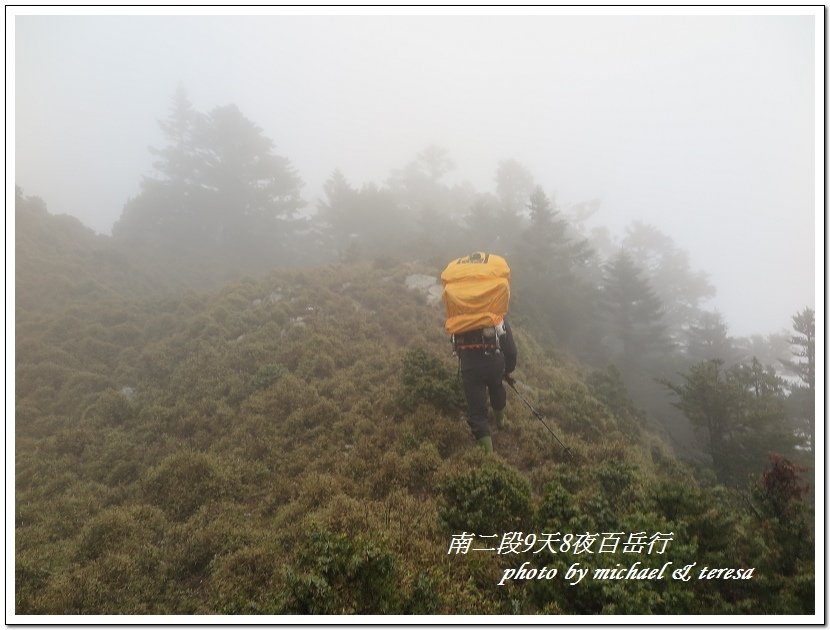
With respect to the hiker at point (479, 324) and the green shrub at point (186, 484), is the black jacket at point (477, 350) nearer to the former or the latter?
the hiker at point (479, 324)

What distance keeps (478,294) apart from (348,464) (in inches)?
119

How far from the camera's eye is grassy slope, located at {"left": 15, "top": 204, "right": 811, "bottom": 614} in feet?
11.0

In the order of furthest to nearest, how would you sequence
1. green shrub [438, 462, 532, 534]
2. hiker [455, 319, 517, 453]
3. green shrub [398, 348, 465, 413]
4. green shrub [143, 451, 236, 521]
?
green shrub [398, 348, 465, 413], hiker [455, 319, 517, 453], green shrub [143, 451, 236, 521], green shrub [438, 462, 532, 534]

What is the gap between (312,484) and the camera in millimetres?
4883

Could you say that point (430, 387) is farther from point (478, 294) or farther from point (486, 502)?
point (486, 502)

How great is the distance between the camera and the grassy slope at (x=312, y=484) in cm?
335

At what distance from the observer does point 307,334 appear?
10.5m

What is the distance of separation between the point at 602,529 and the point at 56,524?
6725mm

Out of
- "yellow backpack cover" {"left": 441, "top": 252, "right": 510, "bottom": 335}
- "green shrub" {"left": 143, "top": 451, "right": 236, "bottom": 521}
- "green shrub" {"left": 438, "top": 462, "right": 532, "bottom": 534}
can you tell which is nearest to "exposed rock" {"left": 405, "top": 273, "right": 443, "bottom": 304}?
"yellow backpack cover" {"left": 441, "top": 252, "right": 510, "bottom": 335}

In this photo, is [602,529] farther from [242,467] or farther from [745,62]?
[745,62]

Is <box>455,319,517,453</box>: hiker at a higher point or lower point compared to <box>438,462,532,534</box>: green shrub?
higher

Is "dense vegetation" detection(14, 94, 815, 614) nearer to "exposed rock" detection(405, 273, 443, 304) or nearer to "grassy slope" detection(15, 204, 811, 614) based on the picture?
"grassy slope" detection(15, 204, 811, 614)

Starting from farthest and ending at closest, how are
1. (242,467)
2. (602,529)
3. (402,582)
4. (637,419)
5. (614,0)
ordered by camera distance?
(637,419)
(614,0)
(242,467)
(602,529)
(402,582)
